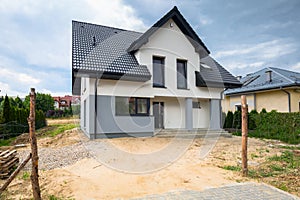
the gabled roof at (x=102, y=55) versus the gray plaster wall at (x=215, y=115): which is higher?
the gabled roof at (x=102, y=55)

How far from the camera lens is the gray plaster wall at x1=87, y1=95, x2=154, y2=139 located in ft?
30.9

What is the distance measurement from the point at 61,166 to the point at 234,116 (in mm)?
13452

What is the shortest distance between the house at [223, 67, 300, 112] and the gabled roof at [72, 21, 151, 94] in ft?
36.7

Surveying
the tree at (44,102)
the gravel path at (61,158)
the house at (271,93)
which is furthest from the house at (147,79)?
the tree at (44,102)

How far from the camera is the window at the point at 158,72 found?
11.3m

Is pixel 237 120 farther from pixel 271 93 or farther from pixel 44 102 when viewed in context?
pixel 44 102

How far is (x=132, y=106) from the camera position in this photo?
1039cm

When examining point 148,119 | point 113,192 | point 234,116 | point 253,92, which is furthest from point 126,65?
point 253,92

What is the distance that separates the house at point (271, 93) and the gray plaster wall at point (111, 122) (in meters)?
11.4

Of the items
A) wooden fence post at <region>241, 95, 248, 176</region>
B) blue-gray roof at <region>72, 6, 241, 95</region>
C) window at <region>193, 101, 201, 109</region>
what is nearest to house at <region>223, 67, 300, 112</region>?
blue-gray roof at <region>72, 6, 241, 95</region>

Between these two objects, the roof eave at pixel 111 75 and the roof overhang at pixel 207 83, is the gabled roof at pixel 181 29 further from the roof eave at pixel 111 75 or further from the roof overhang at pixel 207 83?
the roof eave at pixel 111 75

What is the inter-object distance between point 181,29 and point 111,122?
23.3ft

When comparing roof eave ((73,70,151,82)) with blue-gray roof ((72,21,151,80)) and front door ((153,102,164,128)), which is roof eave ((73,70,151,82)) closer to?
blue-gray roof ((72,21,151,80))

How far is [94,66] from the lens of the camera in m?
9.48
